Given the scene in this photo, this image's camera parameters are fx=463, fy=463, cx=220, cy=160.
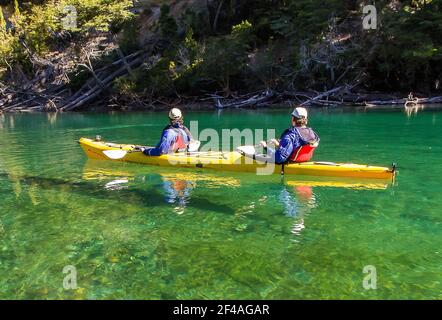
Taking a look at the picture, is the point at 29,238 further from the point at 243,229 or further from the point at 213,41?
the point at 213,41

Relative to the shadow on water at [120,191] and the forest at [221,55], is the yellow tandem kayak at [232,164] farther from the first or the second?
the forest at [221,55]

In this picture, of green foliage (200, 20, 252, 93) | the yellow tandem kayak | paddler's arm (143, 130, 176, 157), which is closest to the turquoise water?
the yellow tandem kayak

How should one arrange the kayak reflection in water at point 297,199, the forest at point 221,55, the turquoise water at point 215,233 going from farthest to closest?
the forest at point 221,55
the kayak reflection in water at point 297,199
the turquoise water at point 215,233

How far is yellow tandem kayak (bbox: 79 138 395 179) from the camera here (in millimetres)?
8966

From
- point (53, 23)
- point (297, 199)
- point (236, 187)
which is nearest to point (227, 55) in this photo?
point (53, 23)

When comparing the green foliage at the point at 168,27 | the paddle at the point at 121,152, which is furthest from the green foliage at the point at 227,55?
the paddle at the point at 121,152

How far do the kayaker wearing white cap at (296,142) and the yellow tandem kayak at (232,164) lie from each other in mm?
182

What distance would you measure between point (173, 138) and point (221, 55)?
21.0m

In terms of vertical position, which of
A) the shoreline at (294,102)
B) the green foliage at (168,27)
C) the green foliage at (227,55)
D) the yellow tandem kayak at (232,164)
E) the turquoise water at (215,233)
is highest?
the green foliage at (168,27)

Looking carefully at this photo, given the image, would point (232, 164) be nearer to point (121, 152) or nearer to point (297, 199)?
point (297, 199)

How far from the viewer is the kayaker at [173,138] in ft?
33.4

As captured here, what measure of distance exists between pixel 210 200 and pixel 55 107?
3168 centimetres

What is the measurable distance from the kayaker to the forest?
19569 millimetres
